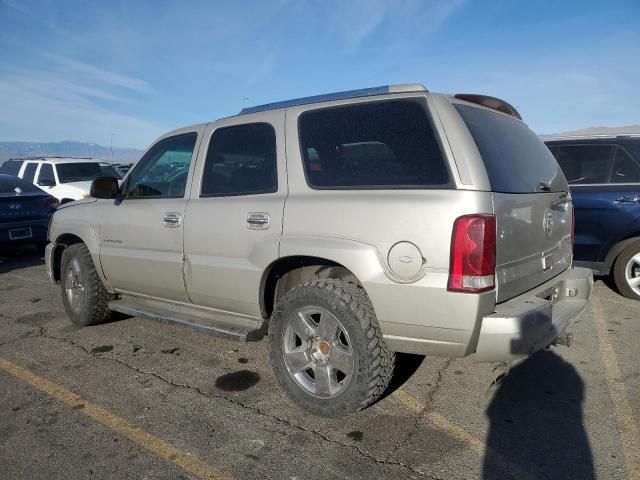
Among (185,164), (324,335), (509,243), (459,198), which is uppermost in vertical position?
(185,164)

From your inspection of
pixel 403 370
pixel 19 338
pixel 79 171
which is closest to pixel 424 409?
pixel 403 370

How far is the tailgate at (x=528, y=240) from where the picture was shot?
258 centimetres

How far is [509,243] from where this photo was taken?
2633mm

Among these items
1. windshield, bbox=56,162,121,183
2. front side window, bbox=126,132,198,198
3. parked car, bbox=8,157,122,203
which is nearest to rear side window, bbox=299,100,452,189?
front side window, bbox=126,132,198,198

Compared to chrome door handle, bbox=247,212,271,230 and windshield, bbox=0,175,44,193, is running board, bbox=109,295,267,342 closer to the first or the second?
chrome door handle, bbox=247,212,271,230

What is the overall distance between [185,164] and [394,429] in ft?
8.34

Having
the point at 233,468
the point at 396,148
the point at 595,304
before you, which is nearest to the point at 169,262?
the point at 233,468

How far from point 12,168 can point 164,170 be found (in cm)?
1088

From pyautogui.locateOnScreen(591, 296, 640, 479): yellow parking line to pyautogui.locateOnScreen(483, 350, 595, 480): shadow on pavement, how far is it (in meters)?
0.19

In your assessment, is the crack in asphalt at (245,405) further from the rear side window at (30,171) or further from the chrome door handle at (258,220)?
the rear side window at (30,171)

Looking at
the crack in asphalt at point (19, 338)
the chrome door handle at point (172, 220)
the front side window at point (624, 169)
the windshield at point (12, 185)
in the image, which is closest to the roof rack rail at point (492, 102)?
the chrome door handle at point (172, 220)

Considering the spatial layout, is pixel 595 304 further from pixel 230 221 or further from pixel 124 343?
pixel 124 343

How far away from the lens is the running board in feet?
10.9

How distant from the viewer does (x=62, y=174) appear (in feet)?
38.4
